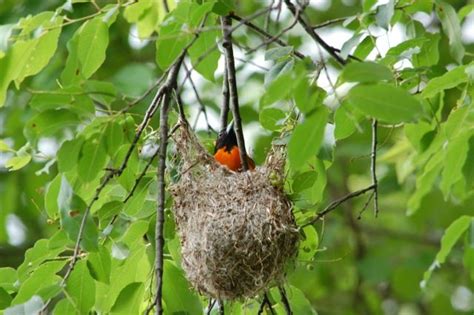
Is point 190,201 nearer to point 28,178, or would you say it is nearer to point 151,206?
point 151,206

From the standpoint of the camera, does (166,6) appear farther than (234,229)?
Yes

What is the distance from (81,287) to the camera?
10.4ft

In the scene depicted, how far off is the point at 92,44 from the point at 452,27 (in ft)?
4.02

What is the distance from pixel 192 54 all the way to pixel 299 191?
0.60 m

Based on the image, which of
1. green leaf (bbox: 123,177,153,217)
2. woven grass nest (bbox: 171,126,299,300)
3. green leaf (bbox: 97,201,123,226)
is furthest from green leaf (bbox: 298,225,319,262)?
green leaf (bbox: 97,201,123,226)

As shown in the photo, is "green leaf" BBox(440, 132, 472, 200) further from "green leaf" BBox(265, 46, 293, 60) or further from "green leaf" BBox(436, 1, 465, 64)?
"green leaf" BBox(265, 46, 293, 60)

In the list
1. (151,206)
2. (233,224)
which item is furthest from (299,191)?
(151,206)

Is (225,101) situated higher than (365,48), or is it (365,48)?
(365,48)

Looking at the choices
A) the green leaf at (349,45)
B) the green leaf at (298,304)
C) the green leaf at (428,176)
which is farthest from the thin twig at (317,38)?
the green leaf at (428,176)

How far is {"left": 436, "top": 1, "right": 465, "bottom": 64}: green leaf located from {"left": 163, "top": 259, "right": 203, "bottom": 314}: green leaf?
1186 mm

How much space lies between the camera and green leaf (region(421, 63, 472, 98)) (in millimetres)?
3342

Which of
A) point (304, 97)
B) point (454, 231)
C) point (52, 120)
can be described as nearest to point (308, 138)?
point (304, 97)

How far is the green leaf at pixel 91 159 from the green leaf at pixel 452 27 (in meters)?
1.27

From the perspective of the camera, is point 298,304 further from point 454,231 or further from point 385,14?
point 385,14
